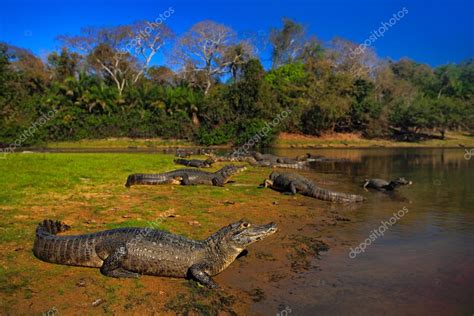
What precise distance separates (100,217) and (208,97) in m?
36.7

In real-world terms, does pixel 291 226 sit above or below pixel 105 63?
below

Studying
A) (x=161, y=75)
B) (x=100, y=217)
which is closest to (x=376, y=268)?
(x=100, y=217)

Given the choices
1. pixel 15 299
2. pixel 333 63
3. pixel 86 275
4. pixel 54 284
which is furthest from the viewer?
pixel 333 63

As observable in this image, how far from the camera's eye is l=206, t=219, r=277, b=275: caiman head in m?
5.50

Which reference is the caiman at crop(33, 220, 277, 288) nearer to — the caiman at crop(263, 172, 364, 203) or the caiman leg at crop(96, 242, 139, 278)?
the caiman leg at crop(96, 242, 139, 278)

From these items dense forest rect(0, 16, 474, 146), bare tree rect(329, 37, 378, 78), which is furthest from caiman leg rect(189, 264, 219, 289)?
bare tree rect(329, 37, 378, 78)

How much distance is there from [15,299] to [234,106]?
38.0m

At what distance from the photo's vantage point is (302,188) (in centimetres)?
1221

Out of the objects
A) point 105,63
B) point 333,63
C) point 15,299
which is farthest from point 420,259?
point 333,63

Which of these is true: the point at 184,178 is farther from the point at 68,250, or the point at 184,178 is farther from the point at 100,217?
the point at 68,250

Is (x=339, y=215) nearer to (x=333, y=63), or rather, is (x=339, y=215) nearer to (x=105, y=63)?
(x=105, y=63)

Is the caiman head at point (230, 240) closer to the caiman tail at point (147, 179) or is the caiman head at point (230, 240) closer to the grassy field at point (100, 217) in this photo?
the grassy field at point (100, 217)

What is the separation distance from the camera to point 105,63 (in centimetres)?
4744

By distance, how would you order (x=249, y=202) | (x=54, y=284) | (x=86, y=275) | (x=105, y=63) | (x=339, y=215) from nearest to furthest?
(x=54, y=284), (x=86, y=275), (x=339, y=215), (x=249, y=202), (x=105, y=63)
